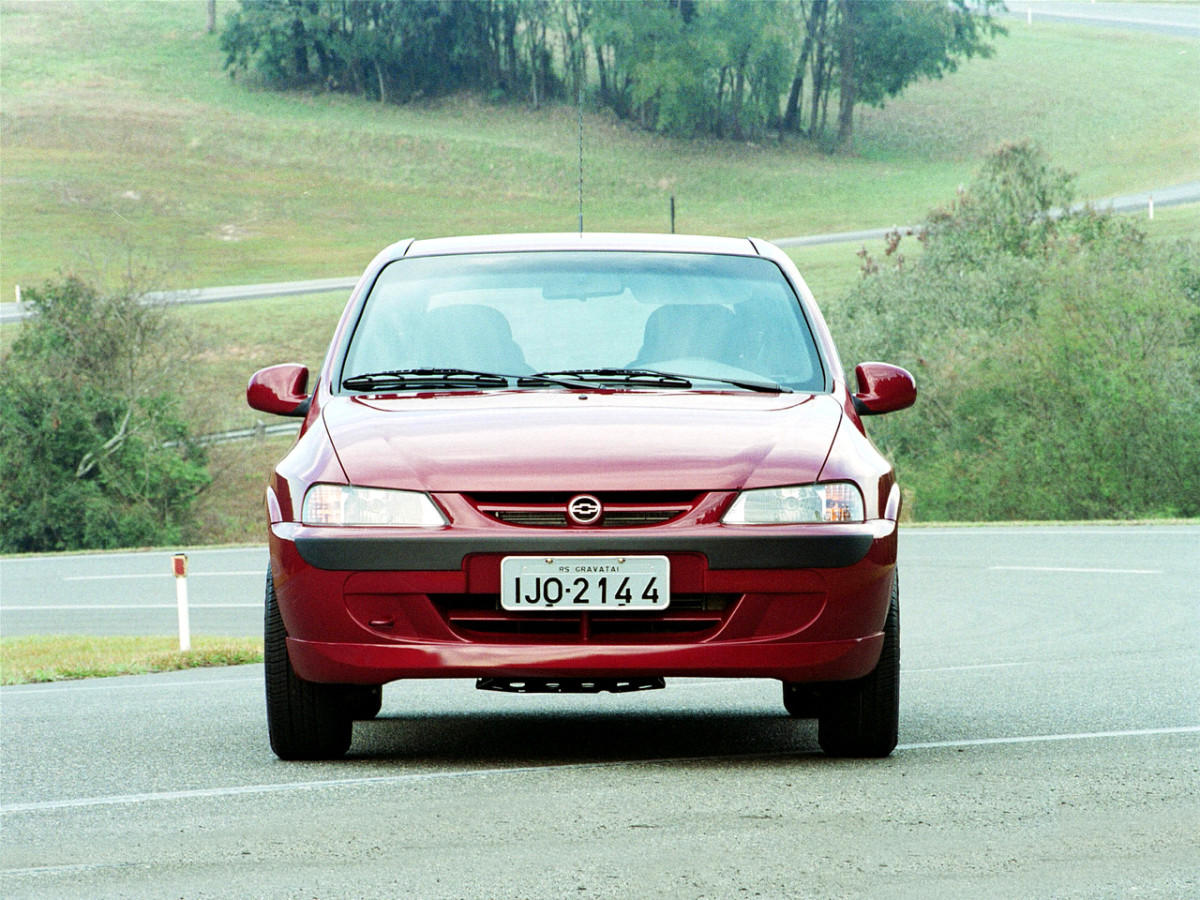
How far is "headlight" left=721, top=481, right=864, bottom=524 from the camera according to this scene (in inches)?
223

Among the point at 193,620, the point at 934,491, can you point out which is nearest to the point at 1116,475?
the point at 934,491

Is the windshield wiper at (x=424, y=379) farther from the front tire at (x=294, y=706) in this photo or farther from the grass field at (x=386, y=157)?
the grass field at (x=386, y=157)

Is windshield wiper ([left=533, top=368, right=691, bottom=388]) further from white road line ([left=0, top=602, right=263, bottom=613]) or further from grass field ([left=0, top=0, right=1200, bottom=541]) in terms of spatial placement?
grass field ([left=0, top=0, right=1200, bottom=541])

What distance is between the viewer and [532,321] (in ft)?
22.4

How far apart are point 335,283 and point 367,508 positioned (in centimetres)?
5857

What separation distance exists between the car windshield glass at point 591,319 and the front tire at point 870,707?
3.47 ft

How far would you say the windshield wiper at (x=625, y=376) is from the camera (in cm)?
649

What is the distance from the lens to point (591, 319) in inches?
270

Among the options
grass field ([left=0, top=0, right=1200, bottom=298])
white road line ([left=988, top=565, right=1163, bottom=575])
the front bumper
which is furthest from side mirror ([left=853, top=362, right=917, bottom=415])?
grass field ([left=0, top=0, right=1200, bottom=298])

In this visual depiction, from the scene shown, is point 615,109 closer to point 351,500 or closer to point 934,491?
point 934,491

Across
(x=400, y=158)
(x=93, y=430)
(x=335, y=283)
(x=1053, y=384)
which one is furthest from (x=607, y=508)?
(x=400, y=158)

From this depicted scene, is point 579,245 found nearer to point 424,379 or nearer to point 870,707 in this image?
point 424,379

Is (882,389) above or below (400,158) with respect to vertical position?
above

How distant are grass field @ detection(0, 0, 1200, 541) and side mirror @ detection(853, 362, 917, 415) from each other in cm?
5180
